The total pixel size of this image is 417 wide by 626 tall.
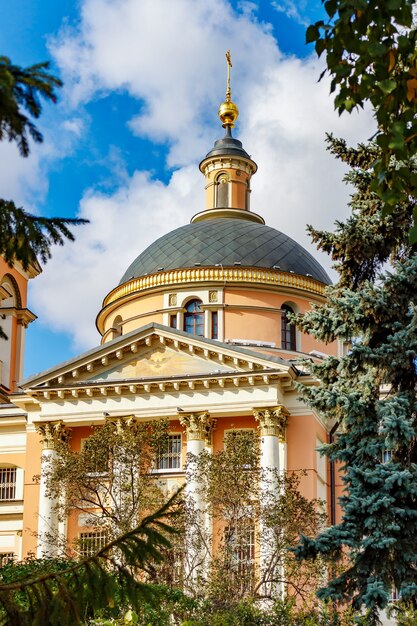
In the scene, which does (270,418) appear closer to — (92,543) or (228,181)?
(92,543)

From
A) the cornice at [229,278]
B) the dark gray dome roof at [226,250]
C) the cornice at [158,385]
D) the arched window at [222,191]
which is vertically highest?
the arched window at [222,191]

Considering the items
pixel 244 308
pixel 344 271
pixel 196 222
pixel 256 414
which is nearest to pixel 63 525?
pixel 256 414

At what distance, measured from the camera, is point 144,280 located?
150ft

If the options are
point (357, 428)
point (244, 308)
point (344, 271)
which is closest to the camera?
point (357, 428)

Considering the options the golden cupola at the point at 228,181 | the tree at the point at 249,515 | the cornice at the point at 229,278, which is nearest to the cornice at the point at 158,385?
the tree at the point at 249,515

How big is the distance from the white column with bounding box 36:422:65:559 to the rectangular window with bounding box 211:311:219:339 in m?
7.58

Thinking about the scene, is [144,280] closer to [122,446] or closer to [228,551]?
[122,446]

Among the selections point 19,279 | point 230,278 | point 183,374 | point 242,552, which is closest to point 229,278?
point 230,278

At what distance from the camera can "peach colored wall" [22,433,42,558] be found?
126 ft

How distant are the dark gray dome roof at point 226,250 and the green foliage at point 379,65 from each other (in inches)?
1364

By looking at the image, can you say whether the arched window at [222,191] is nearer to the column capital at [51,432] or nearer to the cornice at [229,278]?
the cornice at [229,278]

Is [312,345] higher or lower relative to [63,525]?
higher

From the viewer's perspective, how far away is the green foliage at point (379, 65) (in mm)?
9281

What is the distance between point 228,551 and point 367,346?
10102 millimetres
